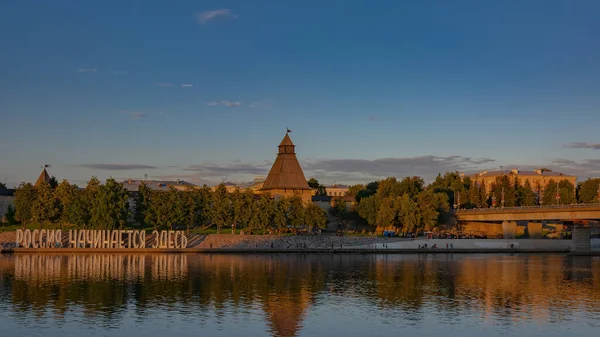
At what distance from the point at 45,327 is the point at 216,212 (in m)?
76.7

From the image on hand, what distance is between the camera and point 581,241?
370 feet

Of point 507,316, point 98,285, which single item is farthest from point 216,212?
point 507,316

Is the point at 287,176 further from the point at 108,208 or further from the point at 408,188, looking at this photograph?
the point at 108,208

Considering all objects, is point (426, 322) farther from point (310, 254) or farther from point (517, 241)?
point (517, 241)

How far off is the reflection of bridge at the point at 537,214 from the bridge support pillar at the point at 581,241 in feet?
7.51

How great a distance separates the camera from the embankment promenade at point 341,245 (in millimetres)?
106812

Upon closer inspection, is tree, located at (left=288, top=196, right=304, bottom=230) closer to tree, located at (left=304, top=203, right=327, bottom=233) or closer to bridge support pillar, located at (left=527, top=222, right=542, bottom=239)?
tree, located at (left=304, top=203, right=327, bottom=233)

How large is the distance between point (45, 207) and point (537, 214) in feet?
259

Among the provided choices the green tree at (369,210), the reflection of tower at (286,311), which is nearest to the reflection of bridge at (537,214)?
the green tree at (369,210)

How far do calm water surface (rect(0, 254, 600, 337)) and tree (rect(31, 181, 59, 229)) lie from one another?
31.1 metres

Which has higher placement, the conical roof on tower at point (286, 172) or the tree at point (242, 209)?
the conical roof on tower at point (286, 172)

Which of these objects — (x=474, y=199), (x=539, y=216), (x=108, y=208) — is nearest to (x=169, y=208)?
(x=108, y=208)

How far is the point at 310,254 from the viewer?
105 meters

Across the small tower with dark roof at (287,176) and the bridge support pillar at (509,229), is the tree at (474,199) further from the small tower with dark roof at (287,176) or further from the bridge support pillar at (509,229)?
the small tower with dark roof at (287,176)
